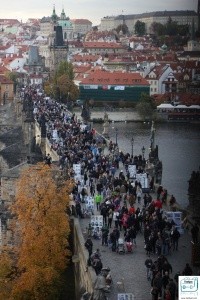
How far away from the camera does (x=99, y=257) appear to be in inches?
223

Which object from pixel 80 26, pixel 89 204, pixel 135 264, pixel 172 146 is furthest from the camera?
pixel 80 26

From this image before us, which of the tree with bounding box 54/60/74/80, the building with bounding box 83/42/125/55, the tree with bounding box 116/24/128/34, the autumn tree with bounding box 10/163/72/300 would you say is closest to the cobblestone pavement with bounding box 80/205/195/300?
the autumn tree with bounding box 10/163/72/300

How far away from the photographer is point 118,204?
22.7ft

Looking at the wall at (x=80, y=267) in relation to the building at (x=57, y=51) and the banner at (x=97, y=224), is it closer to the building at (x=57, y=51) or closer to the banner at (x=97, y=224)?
the banner at (x=97, y=224)

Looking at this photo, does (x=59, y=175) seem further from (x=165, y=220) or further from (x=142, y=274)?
(x=142, y=274)

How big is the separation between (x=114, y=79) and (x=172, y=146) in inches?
436

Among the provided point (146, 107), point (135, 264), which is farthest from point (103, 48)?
point (135, 264)

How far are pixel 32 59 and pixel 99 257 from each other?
109 ft

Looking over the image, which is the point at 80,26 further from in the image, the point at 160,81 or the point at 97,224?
the point at 97,224

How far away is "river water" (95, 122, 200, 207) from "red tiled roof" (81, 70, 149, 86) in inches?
160

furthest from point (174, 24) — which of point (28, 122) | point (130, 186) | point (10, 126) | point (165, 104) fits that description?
point (130, 186)

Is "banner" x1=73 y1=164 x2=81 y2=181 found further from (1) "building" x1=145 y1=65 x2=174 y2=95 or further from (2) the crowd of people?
(1) "building" x1=145 y1=65 x2=174 y2=95

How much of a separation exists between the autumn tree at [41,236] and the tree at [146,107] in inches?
737

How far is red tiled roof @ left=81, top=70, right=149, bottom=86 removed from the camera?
2916 centimetres
